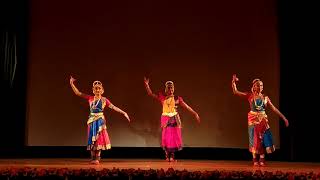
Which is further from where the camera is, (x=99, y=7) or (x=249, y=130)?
(x=99, y=7)

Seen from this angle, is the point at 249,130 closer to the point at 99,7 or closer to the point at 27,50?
the point at 99,7

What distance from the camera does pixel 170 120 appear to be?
8148mm

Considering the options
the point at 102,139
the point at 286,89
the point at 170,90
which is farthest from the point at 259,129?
the point at 102,139

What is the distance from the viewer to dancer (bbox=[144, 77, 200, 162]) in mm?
8094

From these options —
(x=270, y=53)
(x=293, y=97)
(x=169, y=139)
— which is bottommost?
(x=169, y=139)

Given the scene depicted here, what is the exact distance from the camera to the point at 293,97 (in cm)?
835

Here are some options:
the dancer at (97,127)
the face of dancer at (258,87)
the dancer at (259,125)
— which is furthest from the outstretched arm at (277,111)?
the dancer at (97,127)

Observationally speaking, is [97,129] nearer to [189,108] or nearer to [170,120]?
[170,120]

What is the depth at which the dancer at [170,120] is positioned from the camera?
319 inches

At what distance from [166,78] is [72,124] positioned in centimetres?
156

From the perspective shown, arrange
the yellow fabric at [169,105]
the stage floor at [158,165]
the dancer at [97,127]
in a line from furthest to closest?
1. the yellow fabric at [169,105]
2. the dancer at [97,127]
3. the stage floor at [158,165]

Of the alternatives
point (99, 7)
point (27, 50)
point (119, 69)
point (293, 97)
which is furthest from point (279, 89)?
point (27, 50)

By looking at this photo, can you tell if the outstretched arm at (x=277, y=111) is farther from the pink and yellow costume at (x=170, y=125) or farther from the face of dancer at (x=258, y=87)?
the pink and yellow costume at (x=170, y=125)

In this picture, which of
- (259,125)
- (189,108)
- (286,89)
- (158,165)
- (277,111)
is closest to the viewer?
(158,165)
